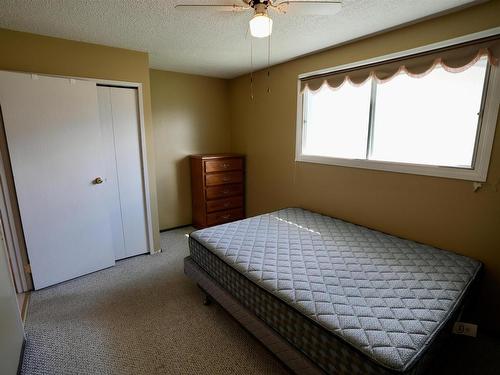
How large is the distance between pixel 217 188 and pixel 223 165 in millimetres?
343

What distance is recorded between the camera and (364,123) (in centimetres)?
251

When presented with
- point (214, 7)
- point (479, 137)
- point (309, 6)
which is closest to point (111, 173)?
point (214, 7)

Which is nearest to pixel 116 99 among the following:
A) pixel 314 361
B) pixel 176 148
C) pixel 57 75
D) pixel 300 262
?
pixel 57 75

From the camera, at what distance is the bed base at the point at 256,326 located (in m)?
1.32

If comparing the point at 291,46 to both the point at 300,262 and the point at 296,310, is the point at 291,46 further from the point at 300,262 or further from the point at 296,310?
the point at 296,310

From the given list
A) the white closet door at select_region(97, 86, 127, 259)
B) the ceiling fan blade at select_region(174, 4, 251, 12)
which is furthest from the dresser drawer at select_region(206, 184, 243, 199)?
the ceiling fan blade at select_region(174, 4, 251, 12)

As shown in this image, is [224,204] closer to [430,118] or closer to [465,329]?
[430,118]

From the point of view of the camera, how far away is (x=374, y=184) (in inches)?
94.6

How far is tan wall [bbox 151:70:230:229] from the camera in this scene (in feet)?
11.7

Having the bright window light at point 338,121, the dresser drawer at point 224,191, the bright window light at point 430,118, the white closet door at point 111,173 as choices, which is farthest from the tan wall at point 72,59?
the bright window light at point 430,118

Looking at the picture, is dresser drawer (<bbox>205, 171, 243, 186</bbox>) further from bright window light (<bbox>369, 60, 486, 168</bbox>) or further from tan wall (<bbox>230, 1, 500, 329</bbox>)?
bright window light (<bbox>369, 60, 486, 168</bbox>)

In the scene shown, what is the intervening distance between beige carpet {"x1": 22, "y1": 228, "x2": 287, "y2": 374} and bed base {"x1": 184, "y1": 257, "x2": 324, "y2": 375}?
193 mm

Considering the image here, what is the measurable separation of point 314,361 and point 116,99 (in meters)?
2.81

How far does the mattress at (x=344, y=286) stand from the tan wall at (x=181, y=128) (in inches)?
66.5
